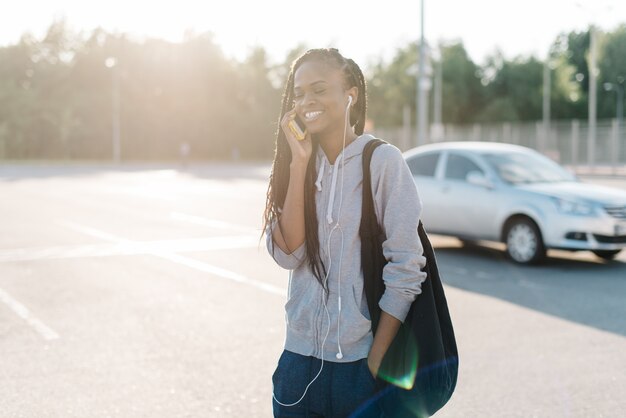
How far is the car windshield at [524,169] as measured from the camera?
31.9ft

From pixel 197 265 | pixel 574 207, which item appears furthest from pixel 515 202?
pixel 197 265

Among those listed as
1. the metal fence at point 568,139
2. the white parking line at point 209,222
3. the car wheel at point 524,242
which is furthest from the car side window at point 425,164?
the metal fence at point 568,139


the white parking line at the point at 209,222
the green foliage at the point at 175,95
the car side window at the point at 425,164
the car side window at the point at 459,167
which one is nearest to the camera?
the car side window at the point at 459,167

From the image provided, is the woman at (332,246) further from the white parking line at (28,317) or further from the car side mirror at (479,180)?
the car side mirror at (479,180)

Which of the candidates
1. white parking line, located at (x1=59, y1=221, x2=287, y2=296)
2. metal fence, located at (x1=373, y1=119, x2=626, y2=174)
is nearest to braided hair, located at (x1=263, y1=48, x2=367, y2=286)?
white parking line, located at (x1=59, y1=221, x2=287, y2=296)

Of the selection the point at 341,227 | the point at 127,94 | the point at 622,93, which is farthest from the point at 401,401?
the point at 127,94

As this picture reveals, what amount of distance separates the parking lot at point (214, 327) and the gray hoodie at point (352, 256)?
2.10 metres

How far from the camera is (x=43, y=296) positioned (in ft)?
23.6

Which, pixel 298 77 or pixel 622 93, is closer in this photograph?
pixel 298 77

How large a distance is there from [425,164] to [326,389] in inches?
339

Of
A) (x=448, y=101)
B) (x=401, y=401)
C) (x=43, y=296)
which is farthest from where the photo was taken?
(x=448, y=101)

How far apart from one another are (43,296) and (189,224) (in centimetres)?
606

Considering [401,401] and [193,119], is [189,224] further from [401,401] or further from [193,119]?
[193,119]

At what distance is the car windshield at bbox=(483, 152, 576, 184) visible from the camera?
973 cm
